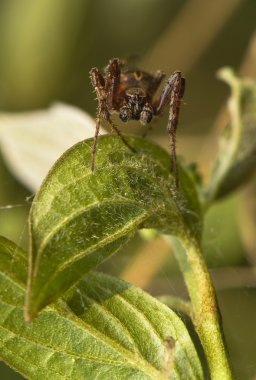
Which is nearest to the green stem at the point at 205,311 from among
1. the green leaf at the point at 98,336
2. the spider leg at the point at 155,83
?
the green leaf at the point at 98,336

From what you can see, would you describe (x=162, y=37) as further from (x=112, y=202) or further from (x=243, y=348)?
(x=112, y=202)

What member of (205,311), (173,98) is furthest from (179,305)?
(173,98)

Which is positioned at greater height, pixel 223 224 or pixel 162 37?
pixel 162 37

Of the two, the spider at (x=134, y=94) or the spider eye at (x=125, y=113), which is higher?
the spider at (x=134, y=94)

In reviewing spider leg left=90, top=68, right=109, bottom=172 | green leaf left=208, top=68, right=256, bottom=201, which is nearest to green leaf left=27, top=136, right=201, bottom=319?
spider leg left=90, top=68, right=109, bottom=172

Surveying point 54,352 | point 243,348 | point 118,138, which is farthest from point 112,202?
point 243,348

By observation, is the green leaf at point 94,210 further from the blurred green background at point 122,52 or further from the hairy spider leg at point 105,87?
the blurred green background at point 122,52

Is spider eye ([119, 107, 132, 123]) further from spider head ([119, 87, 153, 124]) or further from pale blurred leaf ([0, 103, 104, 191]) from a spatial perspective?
pale blurred leaf ([0, 103, 104, 191])

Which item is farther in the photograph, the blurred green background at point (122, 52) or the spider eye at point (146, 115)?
the blurred green background at point (122, 52)
